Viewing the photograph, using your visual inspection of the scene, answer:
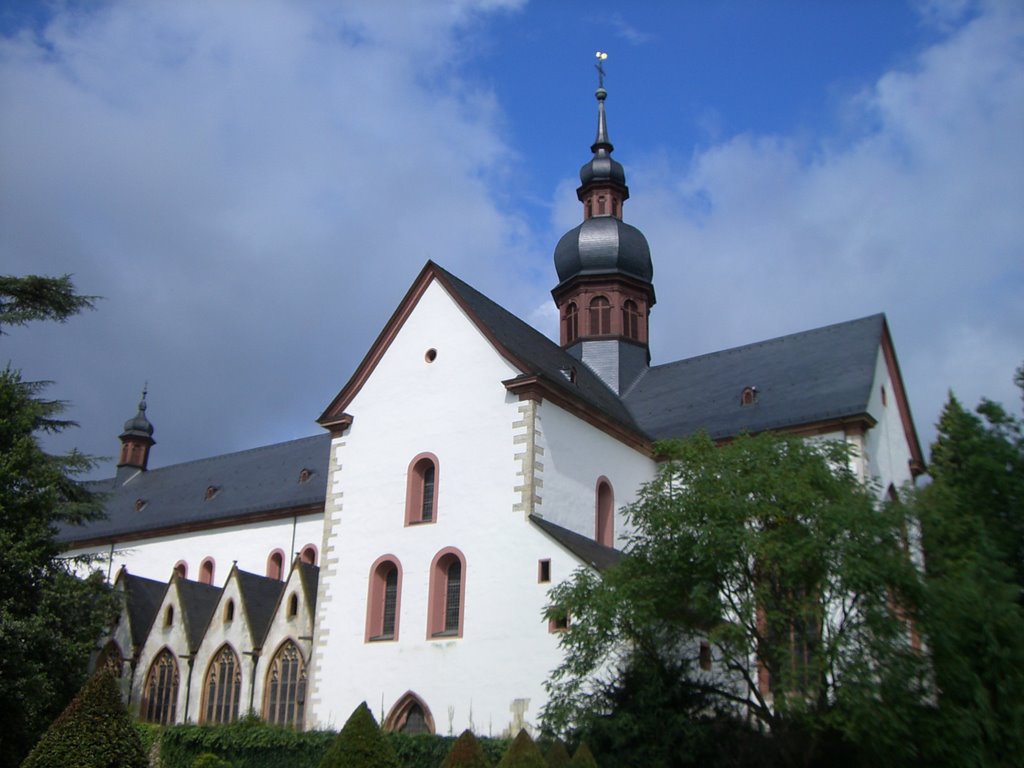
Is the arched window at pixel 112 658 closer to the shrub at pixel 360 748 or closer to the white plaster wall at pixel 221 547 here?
the white plaster wall at pixel 221 547

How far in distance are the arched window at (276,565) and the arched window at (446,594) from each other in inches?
514

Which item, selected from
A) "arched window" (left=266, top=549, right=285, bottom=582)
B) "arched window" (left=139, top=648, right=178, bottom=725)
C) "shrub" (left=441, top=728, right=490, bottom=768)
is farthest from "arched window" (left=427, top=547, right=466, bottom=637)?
"arched window" (left=266, top=549, right=285, bottom=582)

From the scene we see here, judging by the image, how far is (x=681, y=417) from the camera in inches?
1167

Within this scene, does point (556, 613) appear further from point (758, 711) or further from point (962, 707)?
point (962, 707)

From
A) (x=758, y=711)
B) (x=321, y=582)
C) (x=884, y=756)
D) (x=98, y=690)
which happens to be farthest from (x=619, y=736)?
(x=321, y=582)

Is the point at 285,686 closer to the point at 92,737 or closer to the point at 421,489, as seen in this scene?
the point at 421,489

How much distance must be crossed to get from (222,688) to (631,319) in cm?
1705

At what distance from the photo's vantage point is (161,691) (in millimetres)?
30422

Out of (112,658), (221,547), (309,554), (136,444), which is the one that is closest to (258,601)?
(309,554)

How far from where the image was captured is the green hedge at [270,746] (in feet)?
66.6

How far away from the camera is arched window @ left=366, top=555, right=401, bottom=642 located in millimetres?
24797

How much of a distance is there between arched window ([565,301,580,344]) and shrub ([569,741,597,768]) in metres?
19.1

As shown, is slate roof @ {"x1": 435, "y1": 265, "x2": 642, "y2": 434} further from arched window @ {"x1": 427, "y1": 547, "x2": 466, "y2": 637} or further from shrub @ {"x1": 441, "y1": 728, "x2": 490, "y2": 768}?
shrub @ {"x1": 441, "y1": 728, "x2": 490, "y2": 768}

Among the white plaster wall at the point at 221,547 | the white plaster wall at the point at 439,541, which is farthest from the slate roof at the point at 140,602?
the white plaster wall at the point at 439,541
